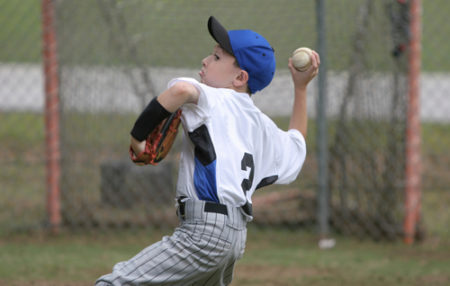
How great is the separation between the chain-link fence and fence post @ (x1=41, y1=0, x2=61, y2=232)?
0.06 metres

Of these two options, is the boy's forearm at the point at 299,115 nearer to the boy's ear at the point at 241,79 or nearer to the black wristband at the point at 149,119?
the boy's ear at the point at 241,79

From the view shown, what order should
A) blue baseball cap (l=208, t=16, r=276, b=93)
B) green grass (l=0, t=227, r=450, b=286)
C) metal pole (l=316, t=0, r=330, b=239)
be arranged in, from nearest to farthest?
blue baseball cap (l=208, t=16, r=276, b=93) < green grass (l=0, t=227, r=450, b=286) < metal pole (l=316, t=0, r=330, b=239)

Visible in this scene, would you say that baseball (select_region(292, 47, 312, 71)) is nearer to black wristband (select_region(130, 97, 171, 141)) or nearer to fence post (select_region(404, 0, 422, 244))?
black wristband (select_region(130, 97, 171, 141))

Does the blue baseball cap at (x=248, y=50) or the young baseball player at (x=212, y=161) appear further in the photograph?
the blue baseball cap at (x=248, y=50)

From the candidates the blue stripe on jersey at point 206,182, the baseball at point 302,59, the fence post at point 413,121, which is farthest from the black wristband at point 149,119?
the fence post at point 413,121

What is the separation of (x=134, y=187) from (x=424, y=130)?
5.05m

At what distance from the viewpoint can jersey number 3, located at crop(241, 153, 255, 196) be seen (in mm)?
2848

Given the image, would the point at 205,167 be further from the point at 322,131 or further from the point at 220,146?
the point at 322,131

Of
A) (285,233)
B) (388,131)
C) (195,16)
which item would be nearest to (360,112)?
(388,131)

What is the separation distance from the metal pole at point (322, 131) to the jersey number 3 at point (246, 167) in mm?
3356

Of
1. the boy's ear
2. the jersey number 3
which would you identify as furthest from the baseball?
the jersey number 3

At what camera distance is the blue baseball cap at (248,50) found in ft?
9.63

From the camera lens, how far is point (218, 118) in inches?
111

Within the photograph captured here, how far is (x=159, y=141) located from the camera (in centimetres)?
278
